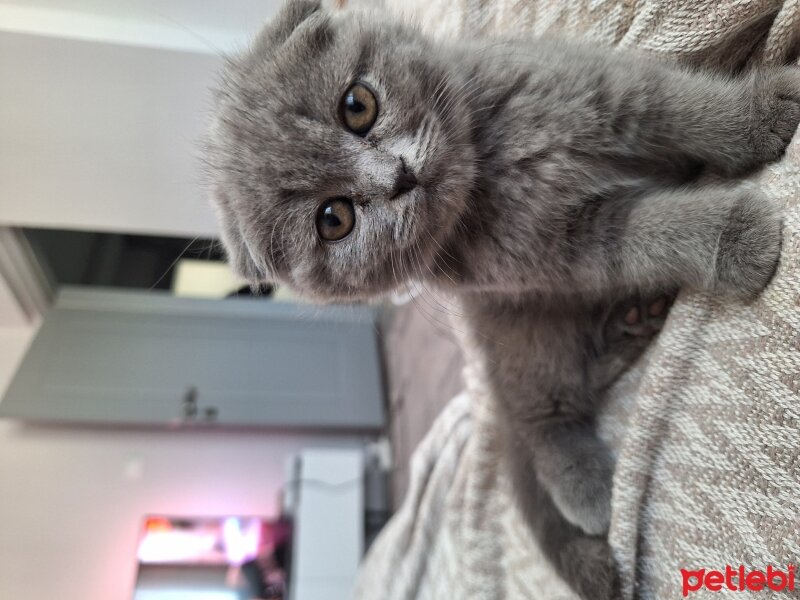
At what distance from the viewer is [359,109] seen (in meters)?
0.83

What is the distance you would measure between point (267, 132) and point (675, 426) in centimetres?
68

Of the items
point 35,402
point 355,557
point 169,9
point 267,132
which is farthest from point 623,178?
point 35,402

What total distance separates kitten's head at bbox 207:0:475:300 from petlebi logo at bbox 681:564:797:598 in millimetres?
531

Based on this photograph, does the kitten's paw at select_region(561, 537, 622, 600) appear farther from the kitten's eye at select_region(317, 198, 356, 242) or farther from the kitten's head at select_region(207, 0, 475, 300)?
the kitten's eye at select_region(317, 198, 356, 242)

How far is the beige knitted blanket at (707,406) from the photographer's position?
600mm

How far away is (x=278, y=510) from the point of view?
8.43 feet

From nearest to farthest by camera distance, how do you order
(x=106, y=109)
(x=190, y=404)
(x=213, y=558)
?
(x=106, y=109) < (x=213, y=558) < (x=190, y=404)

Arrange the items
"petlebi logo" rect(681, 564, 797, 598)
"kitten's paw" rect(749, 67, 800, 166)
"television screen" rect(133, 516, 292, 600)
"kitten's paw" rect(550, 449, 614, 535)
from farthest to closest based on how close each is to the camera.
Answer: "television screen" rect(133, 516, 292, 600) → "kitten's paw" rect(550, 449, 614, 535) → "kitten's paw" rect(749, 67, 800, 166) → "petlebi logo" rect(681, 564, 797, 598)

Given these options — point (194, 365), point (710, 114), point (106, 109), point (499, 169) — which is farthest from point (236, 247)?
point (194, 365)

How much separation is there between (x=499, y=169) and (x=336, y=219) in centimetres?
25

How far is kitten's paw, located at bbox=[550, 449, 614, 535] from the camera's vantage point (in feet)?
3.06

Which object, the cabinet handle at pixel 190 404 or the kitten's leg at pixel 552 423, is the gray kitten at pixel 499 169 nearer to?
the kitten's leg at pixel 552 423

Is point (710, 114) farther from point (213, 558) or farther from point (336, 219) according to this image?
point (213, 558)

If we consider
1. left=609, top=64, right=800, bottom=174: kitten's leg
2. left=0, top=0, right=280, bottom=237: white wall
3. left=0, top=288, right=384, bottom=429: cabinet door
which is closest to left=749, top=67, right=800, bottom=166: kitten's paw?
left=609, top=64, right=800, bottom=174: kitten's leg
